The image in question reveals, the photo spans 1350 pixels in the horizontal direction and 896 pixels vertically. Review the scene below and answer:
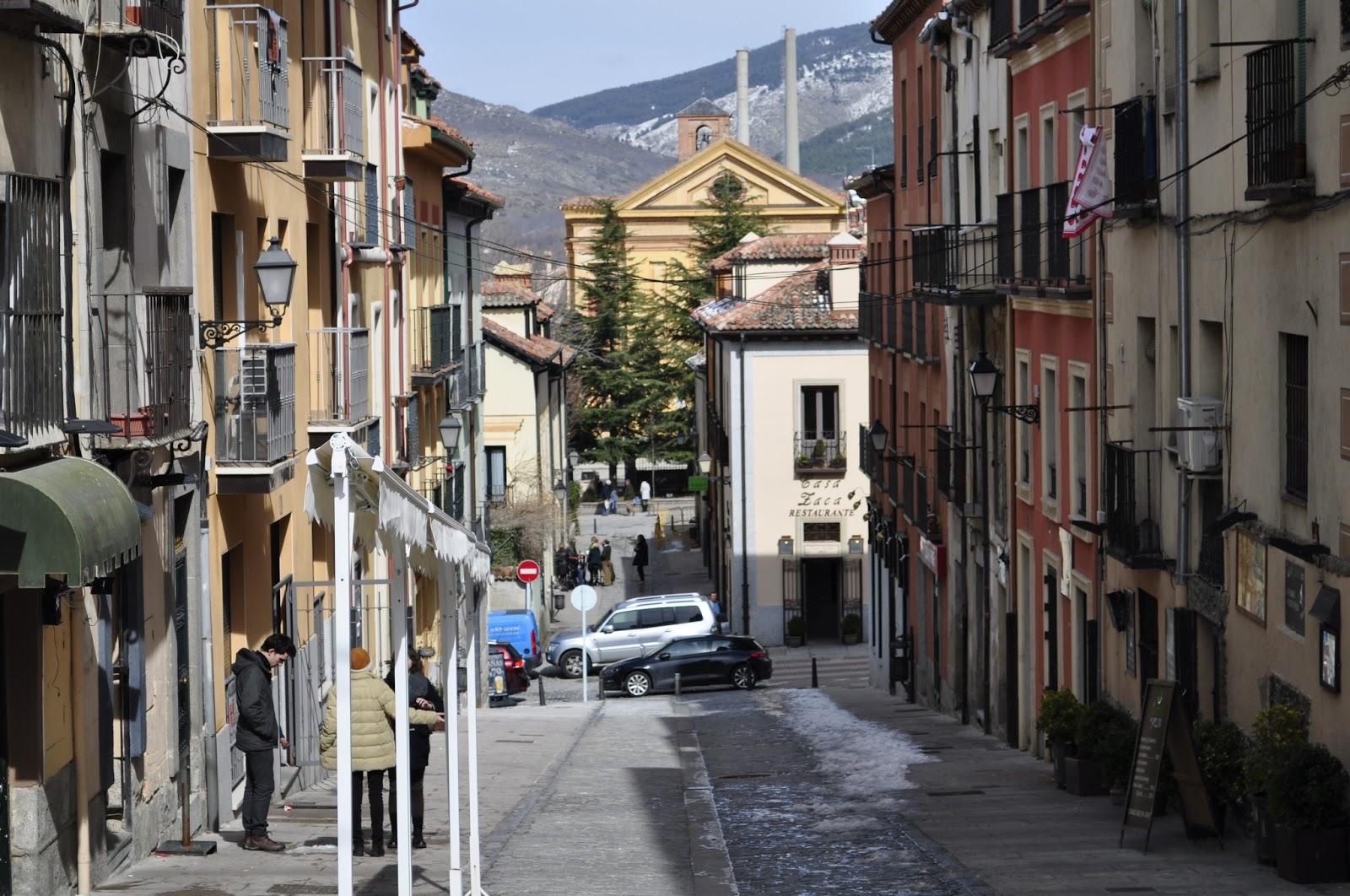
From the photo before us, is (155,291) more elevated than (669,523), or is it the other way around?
(155,291)

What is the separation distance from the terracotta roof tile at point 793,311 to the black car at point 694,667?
10.6m

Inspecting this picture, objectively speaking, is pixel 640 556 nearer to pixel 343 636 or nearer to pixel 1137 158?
pixel 1137 158

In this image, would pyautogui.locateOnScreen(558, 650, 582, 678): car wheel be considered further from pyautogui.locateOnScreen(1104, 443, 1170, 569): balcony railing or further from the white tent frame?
the white tent frame

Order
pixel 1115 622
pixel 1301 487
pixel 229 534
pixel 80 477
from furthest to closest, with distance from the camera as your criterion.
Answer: pixel 1115 622, pixel 229 534, pixel 1301 487, pixel 80 477

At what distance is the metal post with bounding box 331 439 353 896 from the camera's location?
7.73 metres

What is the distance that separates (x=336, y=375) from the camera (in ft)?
72.1

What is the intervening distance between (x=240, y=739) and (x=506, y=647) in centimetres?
2290

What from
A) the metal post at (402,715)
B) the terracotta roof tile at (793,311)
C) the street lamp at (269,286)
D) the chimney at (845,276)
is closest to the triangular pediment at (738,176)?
the terracotta roof tile at (793,311)

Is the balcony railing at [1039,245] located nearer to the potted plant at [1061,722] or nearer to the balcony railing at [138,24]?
the potted plant at [1061,722]

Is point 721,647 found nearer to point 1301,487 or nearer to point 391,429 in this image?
point 391,429

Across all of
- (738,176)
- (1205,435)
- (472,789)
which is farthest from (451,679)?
(738,176)

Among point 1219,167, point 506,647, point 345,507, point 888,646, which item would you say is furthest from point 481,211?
point 345,507

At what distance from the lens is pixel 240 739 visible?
44.6 ft

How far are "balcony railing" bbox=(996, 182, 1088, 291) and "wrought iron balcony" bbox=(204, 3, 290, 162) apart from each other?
808cm
